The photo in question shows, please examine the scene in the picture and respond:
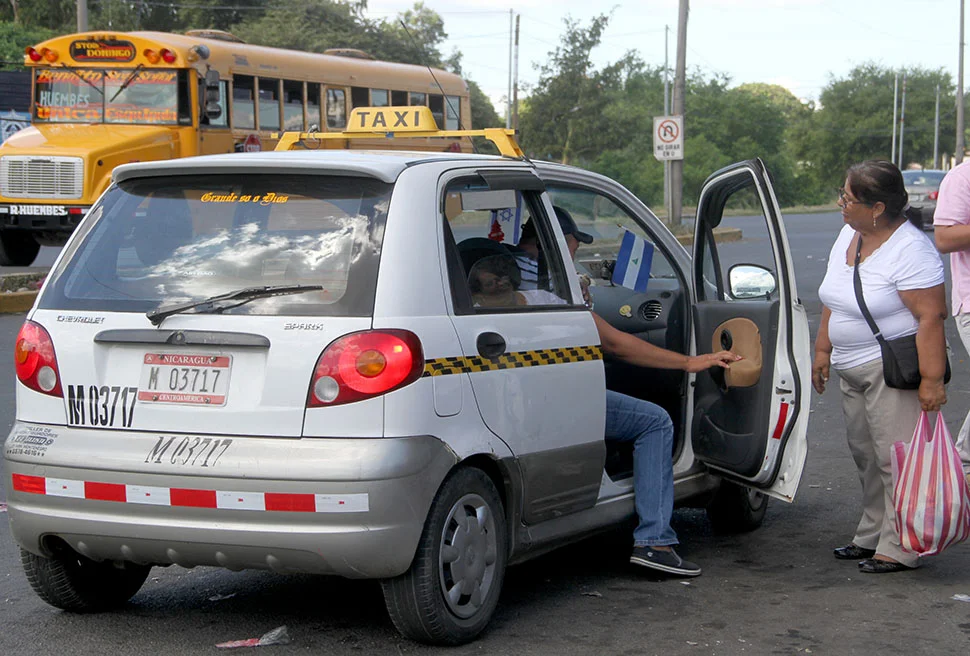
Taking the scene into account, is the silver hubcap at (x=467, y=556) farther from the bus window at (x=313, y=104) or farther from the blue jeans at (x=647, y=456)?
the bus window at (x=313, y=104)

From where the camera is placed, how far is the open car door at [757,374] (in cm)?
519

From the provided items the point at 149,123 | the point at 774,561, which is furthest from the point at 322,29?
the point at 774,561

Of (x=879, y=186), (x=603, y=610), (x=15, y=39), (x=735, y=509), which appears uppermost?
(x=15, y=39)

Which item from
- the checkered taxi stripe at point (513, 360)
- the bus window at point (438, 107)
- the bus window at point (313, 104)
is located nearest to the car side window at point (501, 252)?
the checkered taxi stripe at point (513, 360)

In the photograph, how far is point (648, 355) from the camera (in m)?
5.30

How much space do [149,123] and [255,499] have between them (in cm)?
1555

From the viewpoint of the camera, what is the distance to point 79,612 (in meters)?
4.67

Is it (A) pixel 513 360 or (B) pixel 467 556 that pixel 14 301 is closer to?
Answer: (A) pixel 513 360

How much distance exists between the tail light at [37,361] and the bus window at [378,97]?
18.5 m

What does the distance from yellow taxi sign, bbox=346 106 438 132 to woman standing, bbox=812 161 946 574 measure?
70.5 inches

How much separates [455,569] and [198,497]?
2.79ft

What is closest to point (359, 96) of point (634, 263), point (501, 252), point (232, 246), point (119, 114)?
point (119, 114)

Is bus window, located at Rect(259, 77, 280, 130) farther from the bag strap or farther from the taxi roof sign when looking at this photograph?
the bag strap

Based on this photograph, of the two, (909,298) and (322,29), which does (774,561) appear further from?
(322,29)
